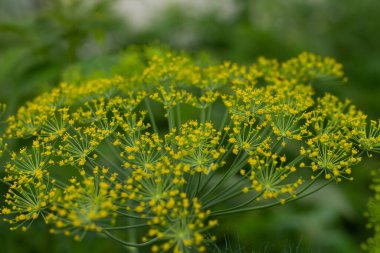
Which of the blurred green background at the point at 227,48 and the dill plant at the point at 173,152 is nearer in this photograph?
the dill plant at the point at 173,152

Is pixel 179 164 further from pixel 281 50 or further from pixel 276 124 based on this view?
pixel 281 50

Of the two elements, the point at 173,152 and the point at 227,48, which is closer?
the point at 173,152

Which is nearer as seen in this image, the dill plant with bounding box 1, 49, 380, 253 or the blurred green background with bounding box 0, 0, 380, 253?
the dill plant with bounding box 1, 49, 380, 253

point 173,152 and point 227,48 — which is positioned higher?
point 227,48

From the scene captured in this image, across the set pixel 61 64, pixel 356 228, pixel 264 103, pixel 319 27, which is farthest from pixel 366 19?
pixel 264 103
